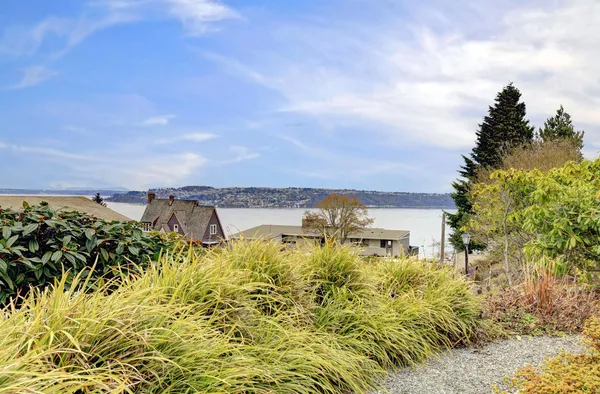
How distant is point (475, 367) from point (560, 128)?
3094 centimetres

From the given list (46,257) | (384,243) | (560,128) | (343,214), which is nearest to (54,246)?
(46,257)

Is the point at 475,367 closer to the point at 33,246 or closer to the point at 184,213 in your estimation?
the point at 33,246

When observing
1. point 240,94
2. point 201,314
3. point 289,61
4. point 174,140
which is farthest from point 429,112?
point 201,314

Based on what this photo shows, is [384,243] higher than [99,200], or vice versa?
[99,200]

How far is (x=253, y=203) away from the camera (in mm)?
25500

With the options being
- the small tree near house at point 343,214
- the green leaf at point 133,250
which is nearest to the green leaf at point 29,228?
the green leaf at point 133,250

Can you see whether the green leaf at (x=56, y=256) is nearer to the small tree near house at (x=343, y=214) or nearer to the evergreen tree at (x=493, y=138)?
the evergreen tree at (x=493, y=138)

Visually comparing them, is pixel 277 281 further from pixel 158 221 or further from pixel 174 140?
pixel 158 221

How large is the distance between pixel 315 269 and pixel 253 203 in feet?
70.7

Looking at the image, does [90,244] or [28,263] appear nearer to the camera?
[28,263]

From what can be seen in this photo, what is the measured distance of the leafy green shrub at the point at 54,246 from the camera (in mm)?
3631

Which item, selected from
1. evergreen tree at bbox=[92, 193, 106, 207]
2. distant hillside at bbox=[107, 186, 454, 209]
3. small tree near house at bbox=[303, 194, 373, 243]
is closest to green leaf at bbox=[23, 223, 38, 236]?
evergreen tree at bbox=[92, 193, 106, 207]

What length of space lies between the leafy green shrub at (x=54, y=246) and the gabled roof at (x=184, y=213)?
24476 mm

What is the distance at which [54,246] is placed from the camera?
381 cm
